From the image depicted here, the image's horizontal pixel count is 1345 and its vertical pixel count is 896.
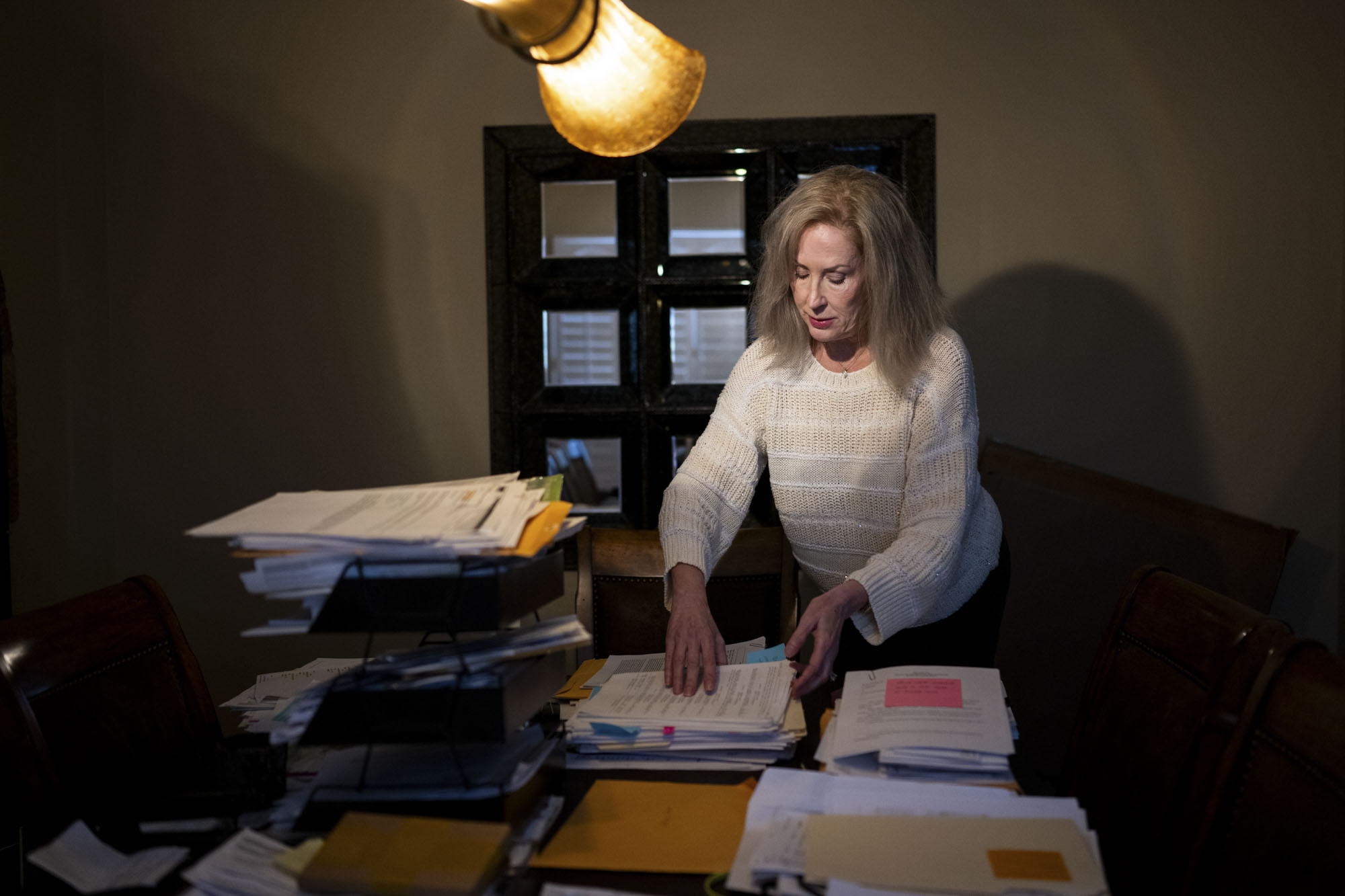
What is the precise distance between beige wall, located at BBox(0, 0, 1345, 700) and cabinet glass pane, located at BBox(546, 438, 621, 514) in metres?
0.22

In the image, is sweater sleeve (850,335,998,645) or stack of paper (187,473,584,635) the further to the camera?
sweater sleeve (850,335,998,645)

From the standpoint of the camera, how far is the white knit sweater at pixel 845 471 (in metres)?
1.55

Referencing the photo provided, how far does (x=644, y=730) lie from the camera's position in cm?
112

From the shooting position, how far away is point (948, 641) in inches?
66.4

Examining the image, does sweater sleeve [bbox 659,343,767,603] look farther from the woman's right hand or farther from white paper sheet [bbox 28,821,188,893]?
white paper sheet [bbox 28,821,188,893]

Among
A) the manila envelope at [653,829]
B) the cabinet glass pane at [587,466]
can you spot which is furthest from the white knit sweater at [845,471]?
the cabinet glass pane at [587,466]

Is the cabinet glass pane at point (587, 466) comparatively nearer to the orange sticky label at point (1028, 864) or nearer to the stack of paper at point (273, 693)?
the stack of paper at point (273, 693)

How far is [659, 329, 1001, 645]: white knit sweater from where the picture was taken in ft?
5.10

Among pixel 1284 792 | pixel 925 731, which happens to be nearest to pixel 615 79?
pixel 925 731

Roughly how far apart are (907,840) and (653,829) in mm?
244

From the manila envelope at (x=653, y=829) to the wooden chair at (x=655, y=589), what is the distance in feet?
2.82

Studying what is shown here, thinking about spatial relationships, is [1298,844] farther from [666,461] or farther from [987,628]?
[666,461]

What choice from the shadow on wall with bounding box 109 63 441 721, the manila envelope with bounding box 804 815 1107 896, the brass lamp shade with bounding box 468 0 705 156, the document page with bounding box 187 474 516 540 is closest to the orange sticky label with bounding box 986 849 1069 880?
the manila envelope with bounding box 804 815 1107 896

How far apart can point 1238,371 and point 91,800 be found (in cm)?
270
